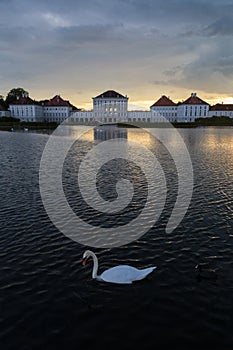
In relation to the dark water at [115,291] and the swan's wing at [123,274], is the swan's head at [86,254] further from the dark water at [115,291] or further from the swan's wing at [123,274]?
the swan's wing at [123,274]

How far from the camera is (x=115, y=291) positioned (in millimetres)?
9930

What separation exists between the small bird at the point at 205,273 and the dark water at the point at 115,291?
16 centimetres

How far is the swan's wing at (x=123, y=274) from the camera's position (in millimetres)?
10195

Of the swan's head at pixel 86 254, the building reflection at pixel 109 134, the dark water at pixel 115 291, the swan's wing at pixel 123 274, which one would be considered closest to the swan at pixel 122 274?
the swan's wing at pixel 123 274

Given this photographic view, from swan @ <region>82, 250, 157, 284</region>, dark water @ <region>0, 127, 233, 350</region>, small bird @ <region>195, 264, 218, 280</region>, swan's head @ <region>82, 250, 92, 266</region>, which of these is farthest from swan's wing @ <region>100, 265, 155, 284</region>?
small bird @ <region>195, 264, 218, 280</region>

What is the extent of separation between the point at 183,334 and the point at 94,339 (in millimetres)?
2619

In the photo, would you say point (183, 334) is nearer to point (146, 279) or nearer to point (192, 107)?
point (146, 279)

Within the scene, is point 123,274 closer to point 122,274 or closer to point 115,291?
point 122,274

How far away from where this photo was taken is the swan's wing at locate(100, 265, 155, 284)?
1020cm

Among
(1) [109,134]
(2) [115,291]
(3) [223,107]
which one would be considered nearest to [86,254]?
(2) [115,291]

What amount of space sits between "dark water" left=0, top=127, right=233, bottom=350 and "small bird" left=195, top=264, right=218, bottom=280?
16 cm

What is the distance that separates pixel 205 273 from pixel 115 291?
12.0 feet

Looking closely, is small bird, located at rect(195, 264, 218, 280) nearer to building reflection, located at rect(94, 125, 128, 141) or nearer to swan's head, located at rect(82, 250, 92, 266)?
swan's head, located at rect(82, 250, 92, 266)

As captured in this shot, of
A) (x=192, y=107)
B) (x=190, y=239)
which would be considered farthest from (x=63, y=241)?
(x=192, y=107)
